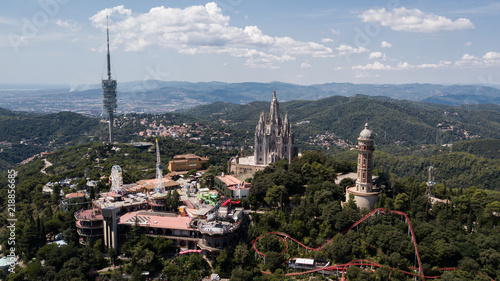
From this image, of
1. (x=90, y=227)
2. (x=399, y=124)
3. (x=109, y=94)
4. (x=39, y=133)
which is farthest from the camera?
(x=399, y=124)

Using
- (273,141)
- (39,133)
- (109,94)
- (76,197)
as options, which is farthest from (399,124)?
(76,197)

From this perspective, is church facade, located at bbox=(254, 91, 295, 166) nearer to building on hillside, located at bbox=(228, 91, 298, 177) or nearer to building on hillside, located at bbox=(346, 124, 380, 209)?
building on hillside, located at bbox=(228, 91, 298, 177)

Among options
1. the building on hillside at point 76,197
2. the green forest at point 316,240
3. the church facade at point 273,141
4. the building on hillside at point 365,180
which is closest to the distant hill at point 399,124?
the church facade at point 273,141

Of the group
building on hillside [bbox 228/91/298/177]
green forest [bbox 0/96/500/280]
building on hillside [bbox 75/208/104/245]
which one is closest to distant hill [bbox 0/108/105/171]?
green forest [bbox 0/96/500/280]

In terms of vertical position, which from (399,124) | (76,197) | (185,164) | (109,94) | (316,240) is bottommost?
(316,240)

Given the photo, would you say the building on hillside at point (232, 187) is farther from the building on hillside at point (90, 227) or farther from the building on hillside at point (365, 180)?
the building on hillside at point (90, 227)

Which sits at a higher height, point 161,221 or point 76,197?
point 76,197

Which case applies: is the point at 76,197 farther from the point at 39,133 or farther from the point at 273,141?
the point at 39,133
